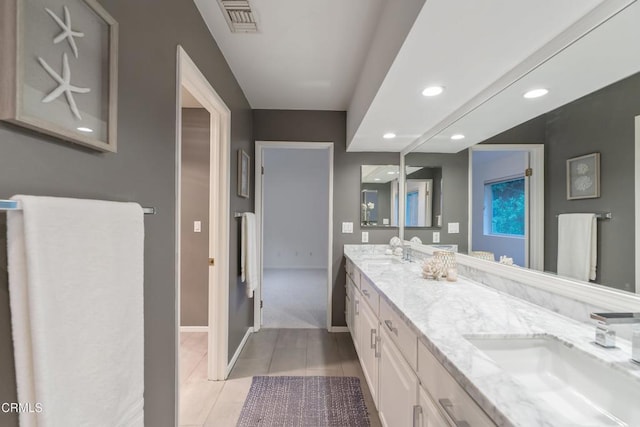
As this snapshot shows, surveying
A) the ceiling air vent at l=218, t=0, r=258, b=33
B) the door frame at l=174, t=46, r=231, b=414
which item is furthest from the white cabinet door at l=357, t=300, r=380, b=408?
the ceiling air vent at l=218, t=0, r=258, b=33

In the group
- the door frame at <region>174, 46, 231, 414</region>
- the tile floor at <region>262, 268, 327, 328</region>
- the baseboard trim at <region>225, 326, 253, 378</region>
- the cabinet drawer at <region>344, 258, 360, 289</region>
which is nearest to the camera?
the door frame at <region>174, 46, 231, 414</region>

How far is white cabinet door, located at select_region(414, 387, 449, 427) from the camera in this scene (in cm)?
92

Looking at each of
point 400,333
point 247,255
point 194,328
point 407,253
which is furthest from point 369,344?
point 194,328

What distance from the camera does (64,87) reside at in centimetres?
74

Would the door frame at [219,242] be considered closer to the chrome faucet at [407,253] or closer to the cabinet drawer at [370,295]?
the cabinet drawer at [370,295]

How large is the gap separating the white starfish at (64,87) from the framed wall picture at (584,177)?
67.3 inches

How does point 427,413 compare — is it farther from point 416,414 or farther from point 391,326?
point 391,326

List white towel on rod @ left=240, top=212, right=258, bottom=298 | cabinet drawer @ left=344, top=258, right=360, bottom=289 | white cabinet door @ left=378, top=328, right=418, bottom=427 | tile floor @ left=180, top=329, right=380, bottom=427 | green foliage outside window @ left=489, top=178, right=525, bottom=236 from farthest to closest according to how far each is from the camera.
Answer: white towel on rod @ left=240, top=212, right=258, bottom=298 → cabinet drawer @ left=344, top=258, right=360, bottom=289 → tile floor @ left=180, top=329, right=380, bottom=427 → green foliage outside window @ left=489, top=178, right=525, bottom=236 → white cabinet door @ left=378, top=328, right=418, bottom=427

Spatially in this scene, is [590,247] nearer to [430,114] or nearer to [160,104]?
[430,114]

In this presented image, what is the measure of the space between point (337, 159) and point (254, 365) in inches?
87.9

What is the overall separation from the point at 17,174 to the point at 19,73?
223 mm

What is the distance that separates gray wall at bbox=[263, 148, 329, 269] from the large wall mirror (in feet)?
17.6

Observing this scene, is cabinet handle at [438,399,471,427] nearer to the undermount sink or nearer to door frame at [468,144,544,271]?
the undermount sink

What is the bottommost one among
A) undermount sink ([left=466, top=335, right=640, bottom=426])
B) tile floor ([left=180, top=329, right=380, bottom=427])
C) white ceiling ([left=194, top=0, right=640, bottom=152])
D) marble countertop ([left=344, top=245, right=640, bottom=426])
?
tile floor ([left=180, top=329, right=380, bottom=427])
